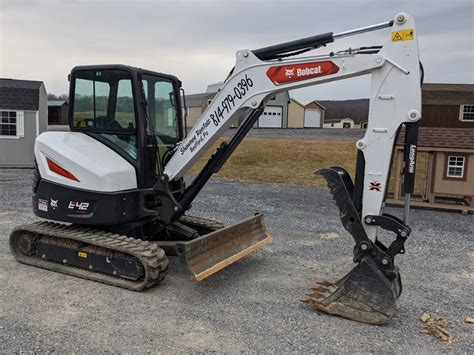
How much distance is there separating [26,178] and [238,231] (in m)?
11.3

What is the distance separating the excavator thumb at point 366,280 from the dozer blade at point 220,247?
49.5 inches

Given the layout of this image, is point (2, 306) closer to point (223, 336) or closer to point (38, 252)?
point (38, 252)

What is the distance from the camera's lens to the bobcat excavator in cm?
443

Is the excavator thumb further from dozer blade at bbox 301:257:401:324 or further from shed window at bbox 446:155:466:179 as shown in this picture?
shed window at bbox 446:155:466:179

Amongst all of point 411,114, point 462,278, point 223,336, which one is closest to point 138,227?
point 223,336

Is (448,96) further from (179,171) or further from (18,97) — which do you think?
(18,97)

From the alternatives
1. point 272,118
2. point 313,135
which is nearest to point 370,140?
point 313,135

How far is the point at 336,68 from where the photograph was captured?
4.66m

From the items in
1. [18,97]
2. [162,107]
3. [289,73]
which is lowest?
[162,107]

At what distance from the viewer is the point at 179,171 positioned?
5.69 m

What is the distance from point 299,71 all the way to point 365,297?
2.54m

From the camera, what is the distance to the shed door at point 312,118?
50000 millimetres

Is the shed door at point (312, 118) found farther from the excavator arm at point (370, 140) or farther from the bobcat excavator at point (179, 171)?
the excavator arm at point (370, 140)

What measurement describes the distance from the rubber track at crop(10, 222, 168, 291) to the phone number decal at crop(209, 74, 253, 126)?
1762mm
